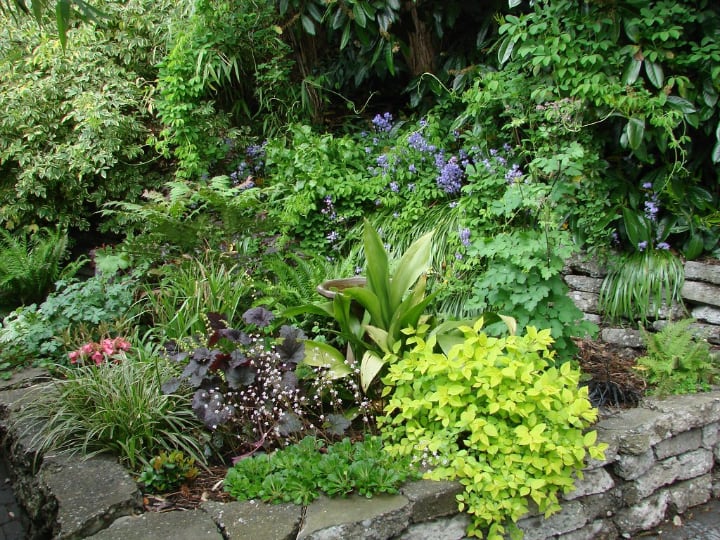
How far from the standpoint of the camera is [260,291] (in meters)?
3.67

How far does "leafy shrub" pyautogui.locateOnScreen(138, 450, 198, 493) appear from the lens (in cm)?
239

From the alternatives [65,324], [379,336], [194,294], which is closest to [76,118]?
[65,324]

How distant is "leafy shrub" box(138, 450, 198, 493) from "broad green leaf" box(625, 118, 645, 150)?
2870mm

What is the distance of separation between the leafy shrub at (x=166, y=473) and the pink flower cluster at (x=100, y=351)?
834 millimetres

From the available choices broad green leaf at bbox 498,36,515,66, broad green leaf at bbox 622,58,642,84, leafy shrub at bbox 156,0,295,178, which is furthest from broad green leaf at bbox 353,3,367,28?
broad green leaf at bbox 622,58,642,84

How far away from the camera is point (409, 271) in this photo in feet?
10.0

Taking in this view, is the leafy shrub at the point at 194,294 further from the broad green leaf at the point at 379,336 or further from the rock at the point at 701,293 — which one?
the rock at the point at 701,293

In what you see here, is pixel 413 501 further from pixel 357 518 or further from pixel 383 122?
pixel 383 122

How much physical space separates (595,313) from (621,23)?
1.76 metres

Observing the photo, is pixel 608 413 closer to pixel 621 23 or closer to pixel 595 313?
pixel 595 313

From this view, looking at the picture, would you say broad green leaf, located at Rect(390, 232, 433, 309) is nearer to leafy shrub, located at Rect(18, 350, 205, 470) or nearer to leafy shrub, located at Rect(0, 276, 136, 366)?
leafy shrub, located at Rect(18, 350, 205, 470)

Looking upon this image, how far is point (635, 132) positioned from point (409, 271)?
1.57 metres

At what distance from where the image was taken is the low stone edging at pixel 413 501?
2098 millimetres

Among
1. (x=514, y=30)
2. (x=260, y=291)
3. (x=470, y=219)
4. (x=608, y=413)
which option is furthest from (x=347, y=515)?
(x=514, y=30)
